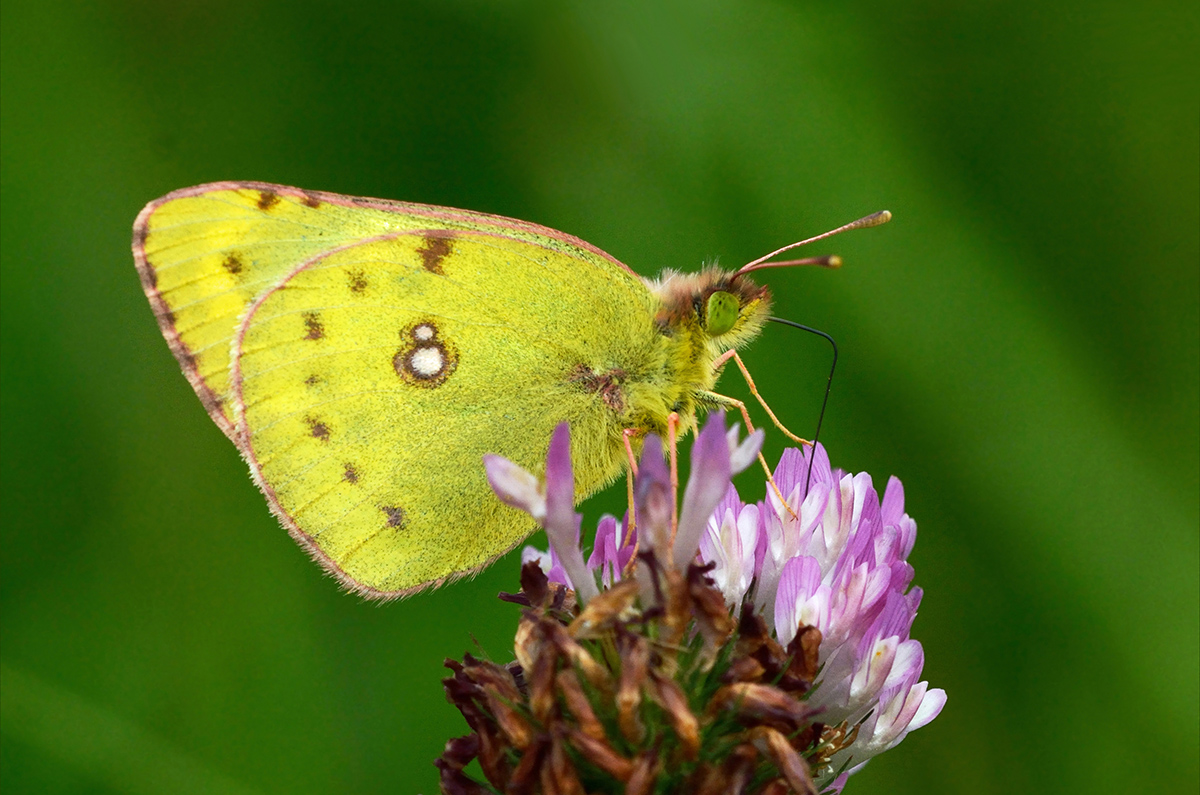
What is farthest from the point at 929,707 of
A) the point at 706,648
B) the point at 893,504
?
the point at 706,648

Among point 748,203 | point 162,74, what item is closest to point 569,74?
point 748,203

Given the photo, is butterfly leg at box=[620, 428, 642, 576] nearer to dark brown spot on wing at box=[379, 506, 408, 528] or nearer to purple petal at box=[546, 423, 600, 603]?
purple petal at box=[546, 423, 600, 603]

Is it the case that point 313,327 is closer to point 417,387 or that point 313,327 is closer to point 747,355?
point 417,387

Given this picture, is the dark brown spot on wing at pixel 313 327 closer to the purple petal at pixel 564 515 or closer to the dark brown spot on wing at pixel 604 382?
the dark brown spot on wing at pixel 604 382

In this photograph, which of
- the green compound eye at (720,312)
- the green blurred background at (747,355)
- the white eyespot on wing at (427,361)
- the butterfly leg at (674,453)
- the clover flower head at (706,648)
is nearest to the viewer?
the clover flower head at (706,648)

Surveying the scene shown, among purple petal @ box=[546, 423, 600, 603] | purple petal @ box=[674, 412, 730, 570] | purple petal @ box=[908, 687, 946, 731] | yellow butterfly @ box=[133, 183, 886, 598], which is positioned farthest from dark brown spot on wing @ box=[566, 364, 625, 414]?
purple petal @ box=[908, 687, 946, 731]

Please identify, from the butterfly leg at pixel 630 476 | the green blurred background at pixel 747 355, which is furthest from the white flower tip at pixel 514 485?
the green blurred background at pixel 747 355

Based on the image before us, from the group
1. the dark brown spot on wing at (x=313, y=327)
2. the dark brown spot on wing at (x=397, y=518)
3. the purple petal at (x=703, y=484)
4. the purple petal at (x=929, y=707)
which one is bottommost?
the purple petal at (x=929, y=707)
